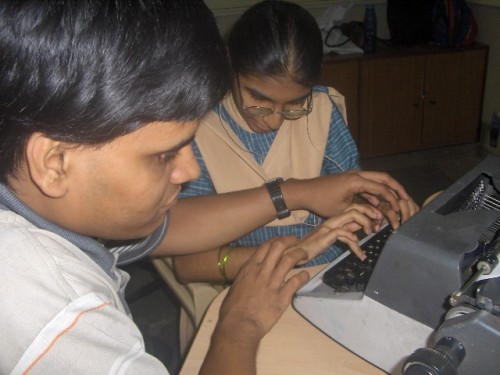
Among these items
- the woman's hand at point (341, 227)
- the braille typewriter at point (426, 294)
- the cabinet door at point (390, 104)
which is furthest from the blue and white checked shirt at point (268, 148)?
the cabinet door at point (390, 104)

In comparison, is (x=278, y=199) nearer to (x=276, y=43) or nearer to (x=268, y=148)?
(x=268, y=148)

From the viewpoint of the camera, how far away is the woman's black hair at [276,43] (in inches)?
45.4

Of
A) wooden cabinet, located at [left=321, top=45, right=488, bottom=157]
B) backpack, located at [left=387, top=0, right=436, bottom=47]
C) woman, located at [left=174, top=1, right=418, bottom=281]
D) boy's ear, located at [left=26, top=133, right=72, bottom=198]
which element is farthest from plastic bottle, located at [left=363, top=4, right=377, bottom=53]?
boy's ear, located at [left=26, top=133, right=72, bottom=198]

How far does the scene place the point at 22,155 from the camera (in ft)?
1.90

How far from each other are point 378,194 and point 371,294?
0.41m

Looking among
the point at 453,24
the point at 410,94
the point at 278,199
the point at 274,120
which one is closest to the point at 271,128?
the point at 274,120

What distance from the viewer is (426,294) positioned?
713 mm

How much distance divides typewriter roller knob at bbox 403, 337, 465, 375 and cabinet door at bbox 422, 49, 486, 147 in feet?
8.99

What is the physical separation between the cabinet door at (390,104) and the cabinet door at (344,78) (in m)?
→ 0.05

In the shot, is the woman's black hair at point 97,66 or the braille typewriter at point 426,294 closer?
the woman's black hair at point 97,66

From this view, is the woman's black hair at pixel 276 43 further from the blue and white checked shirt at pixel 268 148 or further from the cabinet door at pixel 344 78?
the cabinet door at pixel 344 78

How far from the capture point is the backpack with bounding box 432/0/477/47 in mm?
2989

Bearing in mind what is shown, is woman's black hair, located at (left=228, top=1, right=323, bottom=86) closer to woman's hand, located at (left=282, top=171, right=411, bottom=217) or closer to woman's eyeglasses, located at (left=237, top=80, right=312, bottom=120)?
woman's eyeglasses, located at (left=237, top=80, right=312, bottom=120)

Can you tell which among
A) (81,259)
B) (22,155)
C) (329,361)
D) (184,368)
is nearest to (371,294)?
(329,361)
